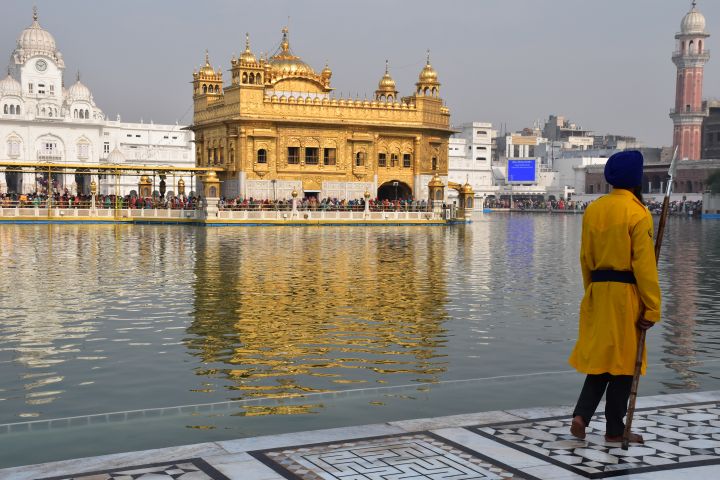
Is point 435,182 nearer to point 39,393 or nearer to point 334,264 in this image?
point 334,264

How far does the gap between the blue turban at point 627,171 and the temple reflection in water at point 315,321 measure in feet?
9.32

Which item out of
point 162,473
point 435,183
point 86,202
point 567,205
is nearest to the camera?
point 162,473

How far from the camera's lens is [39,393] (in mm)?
7527

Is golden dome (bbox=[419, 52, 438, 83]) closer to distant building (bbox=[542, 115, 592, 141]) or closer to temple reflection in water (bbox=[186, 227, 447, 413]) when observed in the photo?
temple reflection in water (bbox=[186, 227, 447, 413])

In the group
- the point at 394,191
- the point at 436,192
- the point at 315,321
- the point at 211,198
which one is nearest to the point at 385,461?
the point at 315,321

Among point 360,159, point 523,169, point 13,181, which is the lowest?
point 13,181

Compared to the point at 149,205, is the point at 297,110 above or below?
above

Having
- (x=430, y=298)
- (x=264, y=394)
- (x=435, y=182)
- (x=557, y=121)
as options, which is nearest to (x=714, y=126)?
(x=557, y=121)

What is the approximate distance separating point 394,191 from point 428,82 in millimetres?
6854

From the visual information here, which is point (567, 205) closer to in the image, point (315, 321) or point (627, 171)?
point (315, 321)

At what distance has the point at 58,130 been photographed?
273 feet

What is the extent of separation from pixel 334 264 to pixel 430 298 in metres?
6.21

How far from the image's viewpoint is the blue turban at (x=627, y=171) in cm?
615

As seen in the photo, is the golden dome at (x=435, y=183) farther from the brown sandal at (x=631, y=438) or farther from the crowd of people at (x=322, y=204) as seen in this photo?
the brown sandal at (x=631, y=438)
